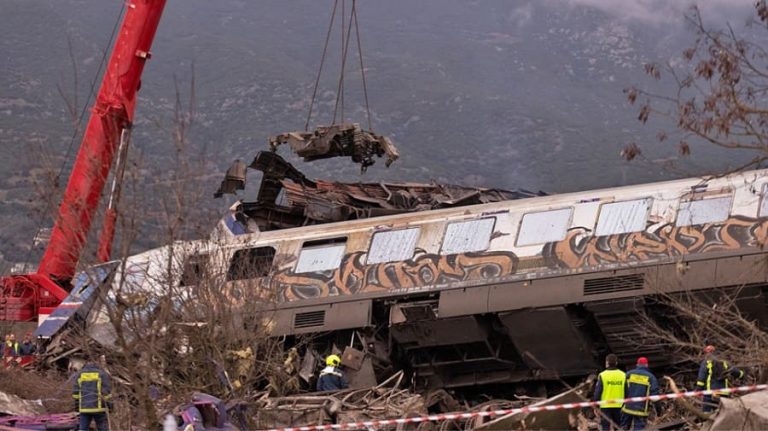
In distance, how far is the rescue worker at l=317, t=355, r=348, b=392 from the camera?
20047 mm

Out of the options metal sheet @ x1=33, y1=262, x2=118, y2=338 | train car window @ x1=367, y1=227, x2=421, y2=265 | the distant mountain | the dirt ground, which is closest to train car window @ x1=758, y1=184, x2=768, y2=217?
train car window @ x1=367, y1=227, x2=421, y2=265

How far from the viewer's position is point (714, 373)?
52.6 ft

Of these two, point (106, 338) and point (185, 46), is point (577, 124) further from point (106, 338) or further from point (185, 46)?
point (106, 338)

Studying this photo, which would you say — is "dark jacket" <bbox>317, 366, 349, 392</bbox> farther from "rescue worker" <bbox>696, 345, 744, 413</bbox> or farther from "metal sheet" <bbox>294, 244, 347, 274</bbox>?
"rescue worker" <bbox>696, 345, 744, 413</bbox>

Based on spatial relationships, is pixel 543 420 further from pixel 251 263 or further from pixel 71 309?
pixel 71 309

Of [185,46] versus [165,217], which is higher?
[185,46]

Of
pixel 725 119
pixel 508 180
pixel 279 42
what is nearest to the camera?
pixel 725 119

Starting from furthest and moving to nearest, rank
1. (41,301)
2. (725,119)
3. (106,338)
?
Answer: (41,301), (106,338), (725,119)

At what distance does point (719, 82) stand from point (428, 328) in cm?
951

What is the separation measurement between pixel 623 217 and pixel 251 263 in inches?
252

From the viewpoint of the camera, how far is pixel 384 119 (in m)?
136

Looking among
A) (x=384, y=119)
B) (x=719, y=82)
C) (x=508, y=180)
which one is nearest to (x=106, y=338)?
(x=719, y=82)

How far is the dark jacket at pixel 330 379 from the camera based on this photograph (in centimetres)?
2005

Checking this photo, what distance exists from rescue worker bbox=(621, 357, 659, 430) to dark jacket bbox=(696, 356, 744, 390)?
606mm
